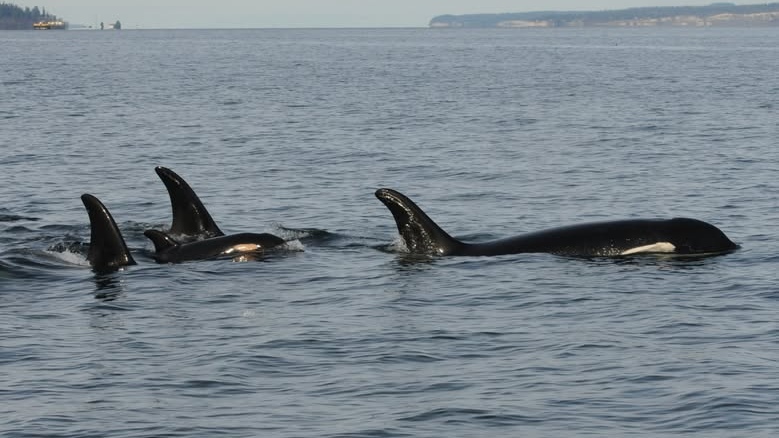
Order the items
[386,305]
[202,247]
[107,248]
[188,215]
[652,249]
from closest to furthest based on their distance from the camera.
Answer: [386,305] → [107,248] → [652,249] → [202,247] → [188,215]

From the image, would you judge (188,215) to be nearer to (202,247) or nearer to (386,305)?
(202,247)

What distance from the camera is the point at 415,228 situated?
2272 cm

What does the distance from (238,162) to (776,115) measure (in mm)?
25819

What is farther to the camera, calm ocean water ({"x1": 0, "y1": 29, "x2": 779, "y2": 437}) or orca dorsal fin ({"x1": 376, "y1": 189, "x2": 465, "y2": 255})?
orca dorsal fin ({"x1": 376, "y1": 189, "x2": 465, "y2": 255})

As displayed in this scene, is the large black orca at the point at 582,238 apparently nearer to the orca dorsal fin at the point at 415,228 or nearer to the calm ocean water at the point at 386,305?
the orca dorsal fin at the point at 415,228

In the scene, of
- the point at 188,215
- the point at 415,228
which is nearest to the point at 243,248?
the point at 188,215

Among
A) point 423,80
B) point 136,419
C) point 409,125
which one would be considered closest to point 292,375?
point 136,419

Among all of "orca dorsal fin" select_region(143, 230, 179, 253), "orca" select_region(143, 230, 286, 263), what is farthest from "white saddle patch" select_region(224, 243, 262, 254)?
"orca dorsal fin" select_region(143, 230, 179, 253)

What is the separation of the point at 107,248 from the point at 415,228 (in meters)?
4.61

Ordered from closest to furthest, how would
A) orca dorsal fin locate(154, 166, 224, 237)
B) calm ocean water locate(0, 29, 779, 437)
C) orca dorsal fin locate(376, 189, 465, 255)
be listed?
calm ocean water locate(0, 29, 779, 437) < orca dorsal fin locate(376, 189, 465, 255) < orca dorsal fin locate(154, 166, 224, 237)

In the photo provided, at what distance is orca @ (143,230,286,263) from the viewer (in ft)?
73.8

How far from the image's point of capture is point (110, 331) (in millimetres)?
17703

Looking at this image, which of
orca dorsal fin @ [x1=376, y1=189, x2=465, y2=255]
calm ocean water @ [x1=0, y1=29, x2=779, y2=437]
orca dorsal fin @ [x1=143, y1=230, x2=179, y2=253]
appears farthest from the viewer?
orca dorsal fin @ [x1=143, y1=230, x2=179, y2=253]

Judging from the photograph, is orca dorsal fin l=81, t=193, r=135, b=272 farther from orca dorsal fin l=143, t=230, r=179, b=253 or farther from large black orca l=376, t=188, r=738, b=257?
large black orca l=376, t=188, r=738, b=257
